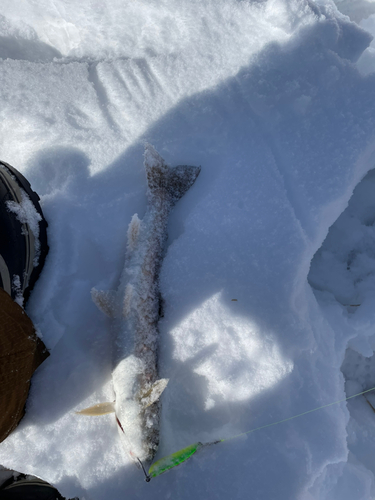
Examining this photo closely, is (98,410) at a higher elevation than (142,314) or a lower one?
lower

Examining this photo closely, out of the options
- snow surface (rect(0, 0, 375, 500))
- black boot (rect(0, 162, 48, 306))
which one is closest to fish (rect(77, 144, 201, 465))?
snow surface (rect(0, 0, 375, 500))

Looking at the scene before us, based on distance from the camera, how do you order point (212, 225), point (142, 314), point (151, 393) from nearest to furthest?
point (151, 393)
point (142, 314)
point (212, 225)

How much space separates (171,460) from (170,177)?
1848 millimetres

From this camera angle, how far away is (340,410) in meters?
2.10

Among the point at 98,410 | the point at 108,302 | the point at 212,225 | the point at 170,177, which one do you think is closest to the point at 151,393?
the point at 98,410

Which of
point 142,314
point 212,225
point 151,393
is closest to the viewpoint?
point 151,393

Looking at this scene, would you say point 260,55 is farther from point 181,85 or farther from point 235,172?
point 235,172

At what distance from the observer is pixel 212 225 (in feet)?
7.45

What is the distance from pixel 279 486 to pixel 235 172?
2.10 meters

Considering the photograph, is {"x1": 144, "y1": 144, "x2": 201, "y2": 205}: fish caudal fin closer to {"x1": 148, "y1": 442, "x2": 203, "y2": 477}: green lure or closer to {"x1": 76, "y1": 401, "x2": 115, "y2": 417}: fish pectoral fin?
{"x1": 76, "y1": 401, "x2": 115, "y2": 417}: fish pectoral fin

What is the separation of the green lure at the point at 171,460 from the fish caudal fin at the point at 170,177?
5.50ft

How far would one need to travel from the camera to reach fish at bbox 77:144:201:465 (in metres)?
1.93

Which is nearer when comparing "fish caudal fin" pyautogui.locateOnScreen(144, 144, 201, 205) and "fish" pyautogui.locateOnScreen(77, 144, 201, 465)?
"fish" pyautogui.locateOnScreen(77, 144, 201, 465)

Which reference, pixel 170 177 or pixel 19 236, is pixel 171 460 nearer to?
pixel 19 236
